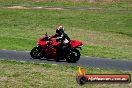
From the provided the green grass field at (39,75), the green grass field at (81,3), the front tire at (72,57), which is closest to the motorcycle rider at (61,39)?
the front tire at (72,57)

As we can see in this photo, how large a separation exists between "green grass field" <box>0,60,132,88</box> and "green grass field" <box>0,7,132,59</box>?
5.49 meters

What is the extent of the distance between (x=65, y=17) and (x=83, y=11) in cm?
674

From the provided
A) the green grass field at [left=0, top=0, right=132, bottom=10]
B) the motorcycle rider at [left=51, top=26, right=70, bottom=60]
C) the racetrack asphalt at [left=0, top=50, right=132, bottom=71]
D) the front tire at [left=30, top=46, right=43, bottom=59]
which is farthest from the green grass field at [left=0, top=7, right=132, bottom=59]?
the green grass field at [left=0, top=0, right=132, bottom=10]

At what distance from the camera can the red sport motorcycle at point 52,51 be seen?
20.9 metres

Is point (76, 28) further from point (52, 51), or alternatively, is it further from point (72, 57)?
point (72, 57)

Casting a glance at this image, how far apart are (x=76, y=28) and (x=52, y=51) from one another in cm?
2221

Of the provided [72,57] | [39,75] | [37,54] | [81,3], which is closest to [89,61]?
[72,57]

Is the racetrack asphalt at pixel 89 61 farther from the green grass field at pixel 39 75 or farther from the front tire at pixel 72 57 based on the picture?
the green grass field at pixel 39 75

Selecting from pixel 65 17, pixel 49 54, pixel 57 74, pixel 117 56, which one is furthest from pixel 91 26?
pixel 57 74

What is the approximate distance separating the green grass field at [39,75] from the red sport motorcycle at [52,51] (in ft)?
5.35

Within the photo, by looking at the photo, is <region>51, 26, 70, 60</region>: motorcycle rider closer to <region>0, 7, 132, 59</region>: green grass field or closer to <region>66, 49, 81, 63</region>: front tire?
<region>66, 49, 81, 63</region>: front tire

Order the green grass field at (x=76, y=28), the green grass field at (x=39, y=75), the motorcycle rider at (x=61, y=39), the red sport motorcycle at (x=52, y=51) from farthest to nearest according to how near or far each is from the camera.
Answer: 1. the green grass field at (x=76, y=28)
2. the red sport motorcycle at (x=52, y=51)
3. the motorcycle rider at (x=61, y=39)
4. the green grass field at (x=39, y=75)

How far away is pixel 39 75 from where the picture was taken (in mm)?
17219

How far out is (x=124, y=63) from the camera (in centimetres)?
2180
